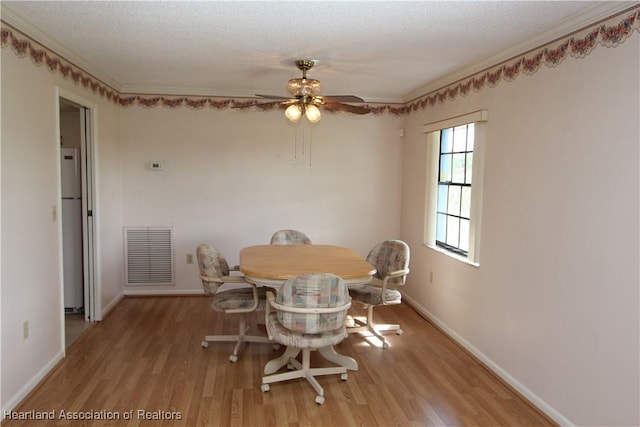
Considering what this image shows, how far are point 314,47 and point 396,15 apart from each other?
0.83 meters

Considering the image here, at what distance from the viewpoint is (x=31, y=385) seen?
112 inches

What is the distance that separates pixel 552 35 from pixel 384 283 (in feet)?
6.83

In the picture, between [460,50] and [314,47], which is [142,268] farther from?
[460,50]

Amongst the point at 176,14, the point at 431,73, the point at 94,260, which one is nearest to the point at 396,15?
the point at 176,14

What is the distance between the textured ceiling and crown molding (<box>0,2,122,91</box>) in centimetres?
1

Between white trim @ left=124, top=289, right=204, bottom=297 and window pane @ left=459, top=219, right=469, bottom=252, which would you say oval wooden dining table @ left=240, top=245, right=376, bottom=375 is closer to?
window pane @ left=459, top=219, right=469, bottom=252

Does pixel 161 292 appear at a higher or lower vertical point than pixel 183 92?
lower

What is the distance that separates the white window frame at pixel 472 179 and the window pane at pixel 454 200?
27 centimetres

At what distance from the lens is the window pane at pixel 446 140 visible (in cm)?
430

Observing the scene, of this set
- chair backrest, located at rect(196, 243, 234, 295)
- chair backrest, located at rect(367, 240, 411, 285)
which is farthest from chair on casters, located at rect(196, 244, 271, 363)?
chair backrest, located at rect(367, 240, 411, 285)

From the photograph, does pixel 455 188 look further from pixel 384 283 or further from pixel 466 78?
pixel 384 283

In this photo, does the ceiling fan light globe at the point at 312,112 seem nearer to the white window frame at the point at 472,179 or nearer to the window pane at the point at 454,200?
the white window frame at the point at 472,179

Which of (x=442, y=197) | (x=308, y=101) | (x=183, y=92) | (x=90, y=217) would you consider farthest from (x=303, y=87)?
(x=90, y=217)

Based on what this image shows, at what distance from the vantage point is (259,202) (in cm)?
516
